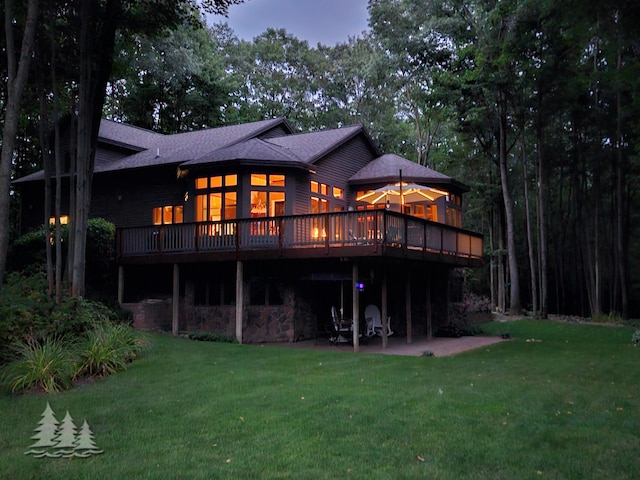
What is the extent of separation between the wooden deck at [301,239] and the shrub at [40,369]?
5698mm

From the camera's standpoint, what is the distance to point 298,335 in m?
13.7

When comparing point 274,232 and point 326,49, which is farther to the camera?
point 326,49

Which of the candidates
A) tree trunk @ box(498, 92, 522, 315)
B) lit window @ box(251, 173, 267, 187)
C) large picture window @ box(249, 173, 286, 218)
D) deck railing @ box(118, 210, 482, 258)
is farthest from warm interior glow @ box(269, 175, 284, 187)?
tree trunk @ box(498, 92, 522, 315)

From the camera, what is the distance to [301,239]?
12.3 metres

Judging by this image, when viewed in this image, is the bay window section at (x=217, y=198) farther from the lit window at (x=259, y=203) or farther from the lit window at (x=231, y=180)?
the lit window at (x=259, y=203)

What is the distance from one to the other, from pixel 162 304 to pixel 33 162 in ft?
48.2

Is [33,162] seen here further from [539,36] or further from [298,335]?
[539,36]

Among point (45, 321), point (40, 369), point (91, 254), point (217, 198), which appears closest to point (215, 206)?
point (217, 198)

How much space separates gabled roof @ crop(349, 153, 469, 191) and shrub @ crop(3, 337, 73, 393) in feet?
38.7

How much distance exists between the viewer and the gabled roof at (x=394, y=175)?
17438mm

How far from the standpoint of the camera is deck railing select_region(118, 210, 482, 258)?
11523mm

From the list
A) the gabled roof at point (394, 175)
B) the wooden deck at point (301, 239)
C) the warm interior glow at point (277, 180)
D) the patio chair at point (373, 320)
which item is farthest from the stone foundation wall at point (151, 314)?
the gabled roof at point (394, 175)

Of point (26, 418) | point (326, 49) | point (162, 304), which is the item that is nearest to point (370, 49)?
point (326, 49)

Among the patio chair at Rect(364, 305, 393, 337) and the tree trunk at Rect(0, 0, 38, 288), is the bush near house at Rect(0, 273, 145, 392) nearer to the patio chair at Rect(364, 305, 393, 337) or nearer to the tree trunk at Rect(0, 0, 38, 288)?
the tree trunk at Rect(0, 0, 38, 288)
